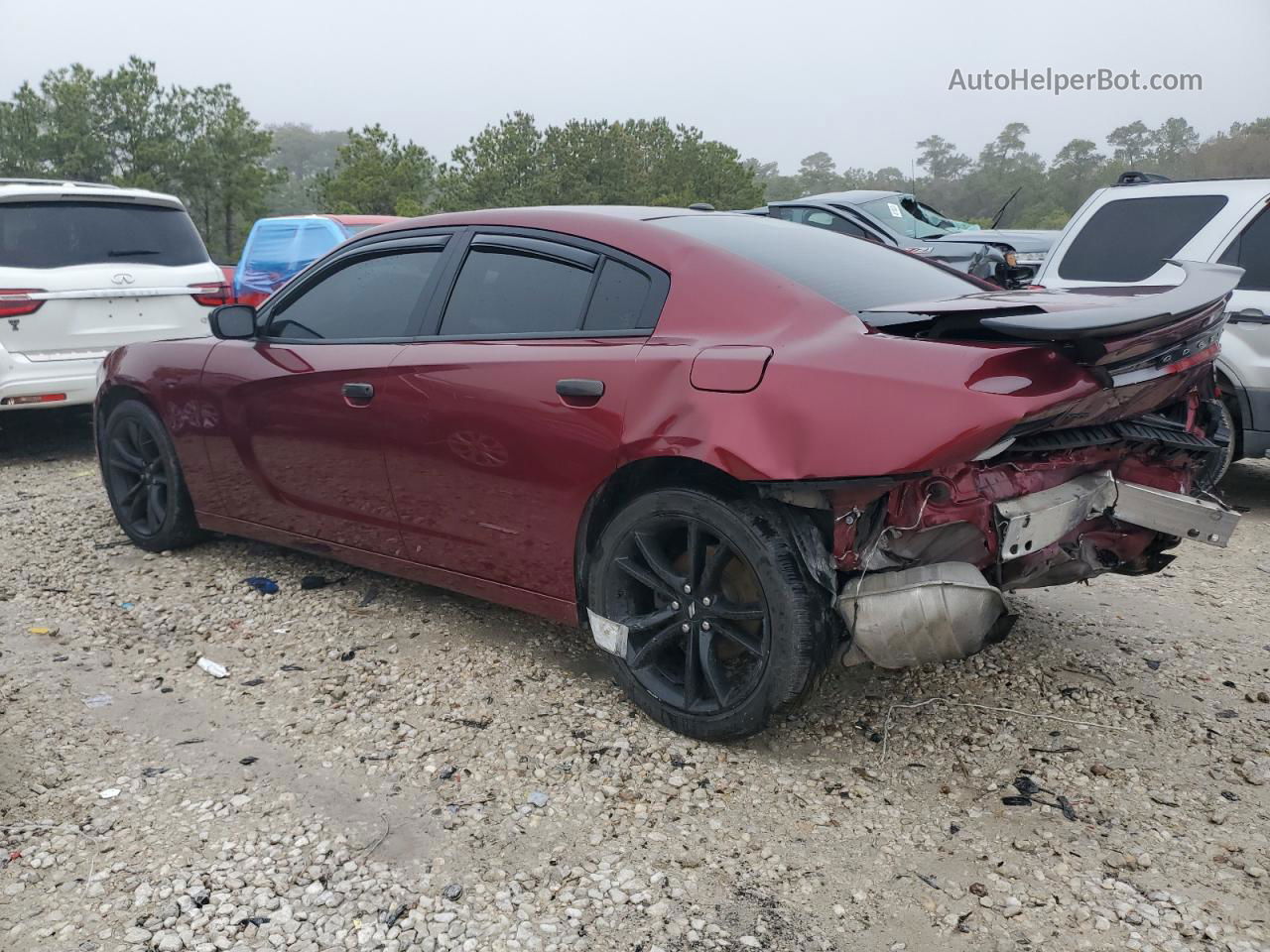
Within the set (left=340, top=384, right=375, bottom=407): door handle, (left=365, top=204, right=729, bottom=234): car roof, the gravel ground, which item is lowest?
the gravel ground

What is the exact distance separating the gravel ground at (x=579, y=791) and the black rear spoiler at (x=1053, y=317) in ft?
4.14

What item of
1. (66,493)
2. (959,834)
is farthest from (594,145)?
(959,834)

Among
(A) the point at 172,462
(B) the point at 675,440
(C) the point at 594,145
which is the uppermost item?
(C) the point at 594,145

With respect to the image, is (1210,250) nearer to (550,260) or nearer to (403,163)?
(550,260)

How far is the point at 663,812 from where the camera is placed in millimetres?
2797

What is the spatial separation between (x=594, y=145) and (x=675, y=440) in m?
63.1

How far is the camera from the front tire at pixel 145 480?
191 inches

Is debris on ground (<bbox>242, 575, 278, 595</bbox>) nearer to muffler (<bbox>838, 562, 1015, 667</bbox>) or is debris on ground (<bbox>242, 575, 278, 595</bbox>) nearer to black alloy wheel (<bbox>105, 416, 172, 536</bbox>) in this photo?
black alloy wheel (<bbox>105, 416, 172, 536</bbox>)

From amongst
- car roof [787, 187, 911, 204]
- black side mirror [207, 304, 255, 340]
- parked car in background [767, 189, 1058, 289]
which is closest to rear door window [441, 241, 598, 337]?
black side mirror [207, 304, 255, 340]

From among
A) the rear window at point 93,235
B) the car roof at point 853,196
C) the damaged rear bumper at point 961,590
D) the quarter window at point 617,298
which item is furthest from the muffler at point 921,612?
the car roof at point 853,196

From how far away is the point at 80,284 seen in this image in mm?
6996

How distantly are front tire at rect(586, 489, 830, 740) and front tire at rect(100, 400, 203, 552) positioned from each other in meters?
2.54

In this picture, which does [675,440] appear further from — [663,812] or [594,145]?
[594,145]

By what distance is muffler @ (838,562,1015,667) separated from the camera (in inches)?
106
